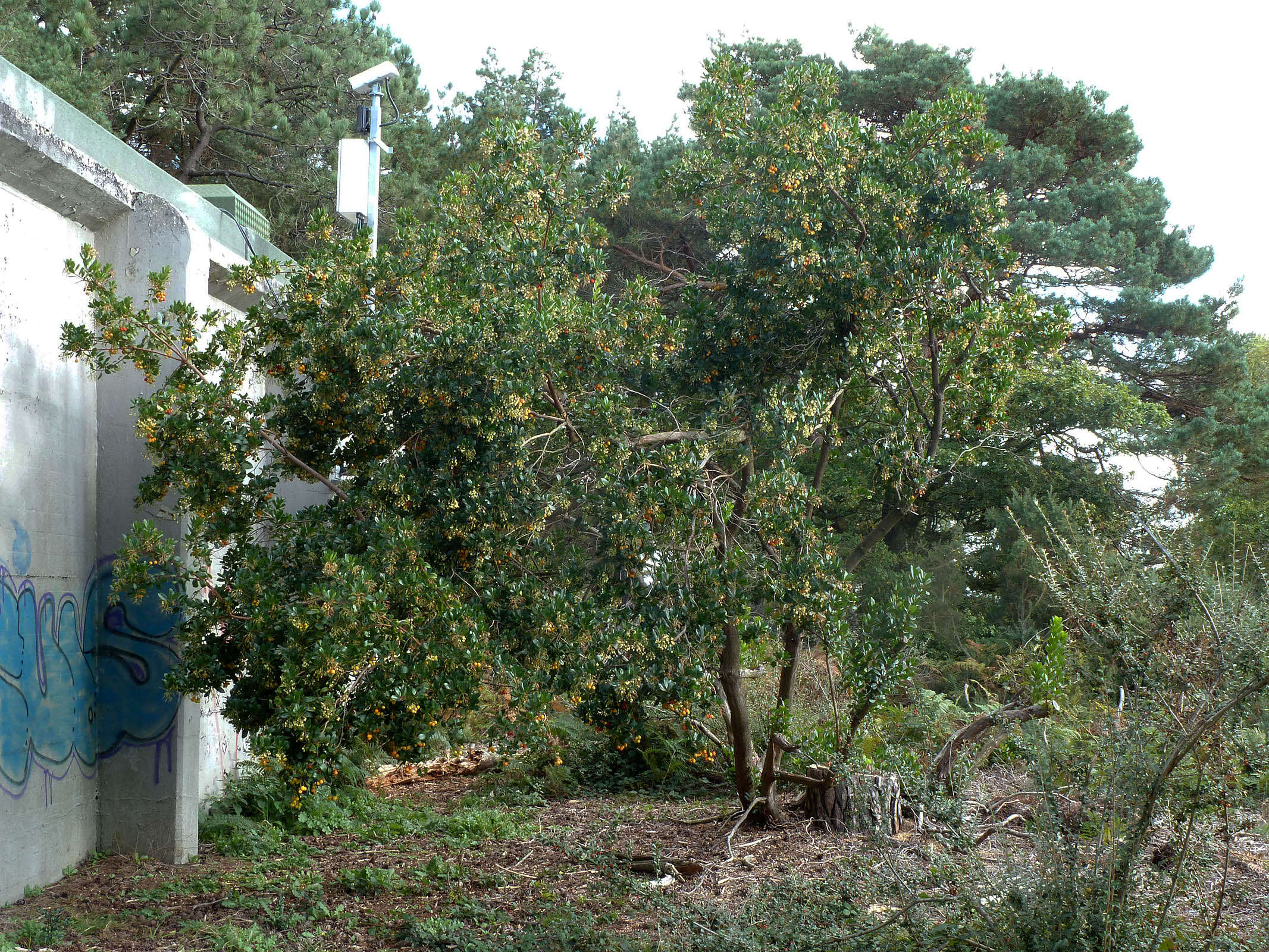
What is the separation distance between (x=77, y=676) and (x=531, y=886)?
3.04m

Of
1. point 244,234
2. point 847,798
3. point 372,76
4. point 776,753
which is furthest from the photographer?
point 372,76

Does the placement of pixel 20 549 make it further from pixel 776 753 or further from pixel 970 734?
pixel 970 734

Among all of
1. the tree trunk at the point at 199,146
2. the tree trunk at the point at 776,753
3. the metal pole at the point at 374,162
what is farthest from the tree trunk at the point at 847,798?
the tree trunk at the point at 199,146

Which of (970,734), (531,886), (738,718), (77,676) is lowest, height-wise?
(531,886)

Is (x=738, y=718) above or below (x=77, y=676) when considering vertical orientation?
below

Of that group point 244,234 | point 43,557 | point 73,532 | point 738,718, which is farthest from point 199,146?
point 738,718

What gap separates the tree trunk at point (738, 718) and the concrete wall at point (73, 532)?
141 inches

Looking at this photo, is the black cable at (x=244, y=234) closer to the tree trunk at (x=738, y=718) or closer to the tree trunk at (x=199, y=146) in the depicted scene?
the tree trunk at (x=738, y=718)

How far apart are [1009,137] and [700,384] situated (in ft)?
48.1

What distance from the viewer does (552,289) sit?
22.2ft

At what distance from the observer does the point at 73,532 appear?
6.08 meters

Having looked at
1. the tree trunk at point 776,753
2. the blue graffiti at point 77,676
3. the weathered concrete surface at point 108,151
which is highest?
the weathered concrete surface at point 108,151

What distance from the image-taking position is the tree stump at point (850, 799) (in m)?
6.74

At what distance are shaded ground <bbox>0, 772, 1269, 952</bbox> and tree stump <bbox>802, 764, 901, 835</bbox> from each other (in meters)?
0.18
